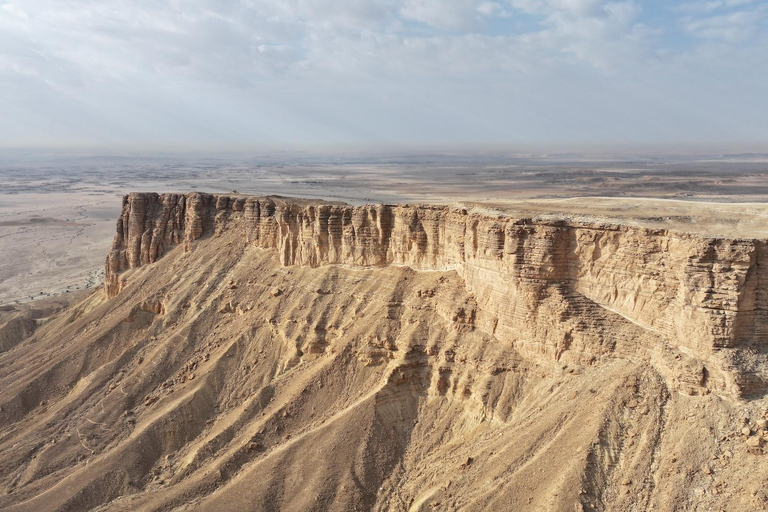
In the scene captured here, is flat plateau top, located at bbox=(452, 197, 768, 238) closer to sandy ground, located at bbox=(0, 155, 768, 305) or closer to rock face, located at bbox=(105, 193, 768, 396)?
sandy ground, located at bbox=(0, 155, 768, 305)

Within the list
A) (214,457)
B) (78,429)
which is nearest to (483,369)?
(214,457)

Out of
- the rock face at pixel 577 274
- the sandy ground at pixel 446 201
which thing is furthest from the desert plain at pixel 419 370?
the sandy ground at pixel 446 201

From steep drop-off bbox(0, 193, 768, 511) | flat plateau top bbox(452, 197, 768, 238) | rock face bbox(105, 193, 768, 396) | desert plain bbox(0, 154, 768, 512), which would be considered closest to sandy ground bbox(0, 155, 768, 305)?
flat plateau top bbox(452, 197, 768, 238)

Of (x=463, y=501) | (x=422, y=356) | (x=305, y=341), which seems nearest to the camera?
(x=463, y=501)

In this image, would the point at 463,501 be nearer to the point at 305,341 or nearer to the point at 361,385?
the point at 361,385

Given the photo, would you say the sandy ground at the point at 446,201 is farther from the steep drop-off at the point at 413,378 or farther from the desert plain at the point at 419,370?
the steep drop-off at the point at 413,378
